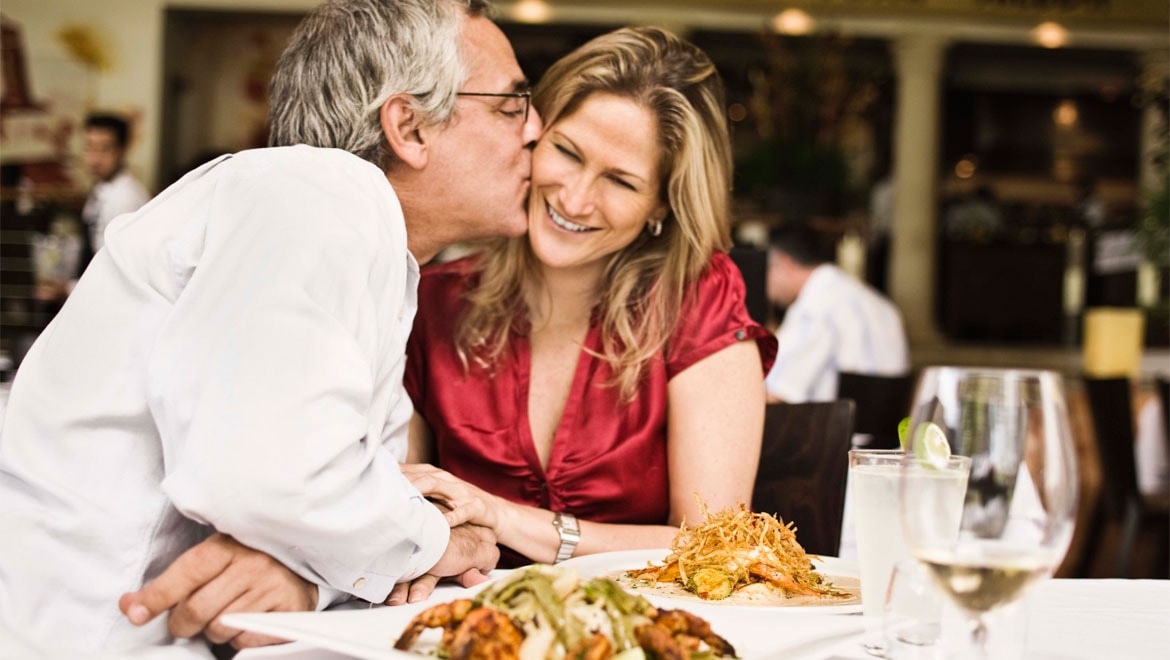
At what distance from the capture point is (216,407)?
96cm

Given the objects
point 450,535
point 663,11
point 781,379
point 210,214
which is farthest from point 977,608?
point 663,11

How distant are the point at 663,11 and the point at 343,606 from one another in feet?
29.2

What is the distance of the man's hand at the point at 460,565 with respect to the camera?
1116mm

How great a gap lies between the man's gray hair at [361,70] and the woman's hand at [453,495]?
1.36 feet

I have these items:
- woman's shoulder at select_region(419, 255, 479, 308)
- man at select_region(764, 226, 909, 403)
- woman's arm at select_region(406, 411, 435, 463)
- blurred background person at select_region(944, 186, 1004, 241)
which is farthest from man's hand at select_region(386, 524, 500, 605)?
blurred background person at select_region(944, 186, 1004, 241)

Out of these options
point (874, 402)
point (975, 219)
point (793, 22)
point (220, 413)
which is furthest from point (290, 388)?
point (975, 219)

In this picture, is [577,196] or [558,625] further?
[577,196]

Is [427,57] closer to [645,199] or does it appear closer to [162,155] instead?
[645,199]

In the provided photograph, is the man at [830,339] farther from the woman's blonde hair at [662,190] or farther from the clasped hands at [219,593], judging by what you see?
the clasped hands at [219,593]

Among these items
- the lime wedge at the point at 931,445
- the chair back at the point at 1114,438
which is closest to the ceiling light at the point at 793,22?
the chair back at the point at 1114,438

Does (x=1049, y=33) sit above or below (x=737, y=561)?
above

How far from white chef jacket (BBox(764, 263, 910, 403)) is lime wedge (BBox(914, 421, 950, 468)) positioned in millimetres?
3603

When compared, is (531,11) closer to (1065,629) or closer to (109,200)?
(109,200)

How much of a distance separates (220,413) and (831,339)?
3.81m
